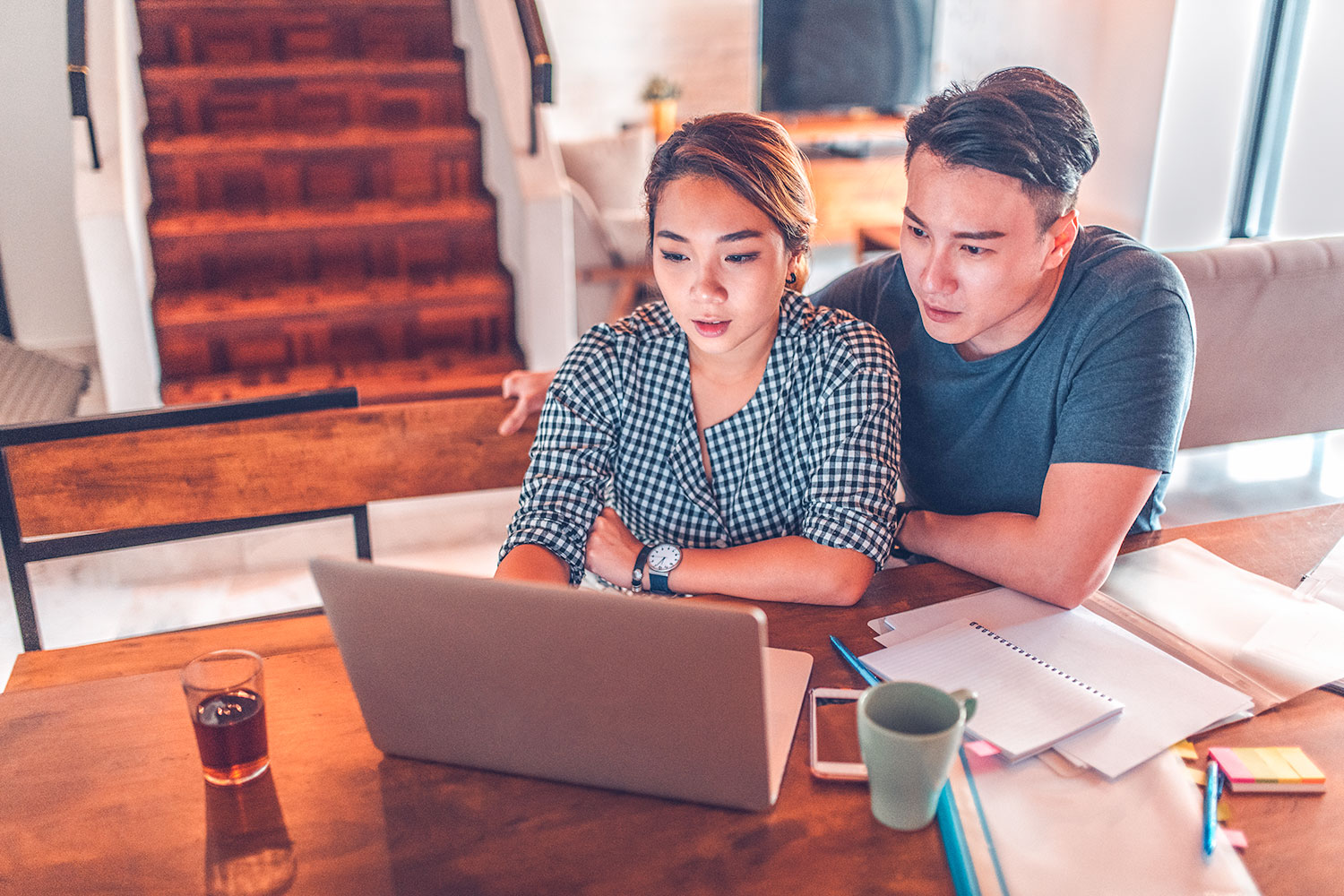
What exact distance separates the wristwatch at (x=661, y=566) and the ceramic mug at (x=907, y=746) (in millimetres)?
459

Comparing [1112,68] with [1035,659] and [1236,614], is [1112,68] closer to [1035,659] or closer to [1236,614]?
[1236,614]

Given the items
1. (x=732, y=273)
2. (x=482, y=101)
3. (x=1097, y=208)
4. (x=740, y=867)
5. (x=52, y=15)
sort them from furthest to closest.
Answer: (x=1097, y=208)
(x=52, y=15)
(x=482, y=101)
(x=732, y=273)
(x=740, y=867)

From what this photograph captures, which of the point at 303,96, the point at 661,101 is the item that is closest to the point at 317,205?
the point at 303,96

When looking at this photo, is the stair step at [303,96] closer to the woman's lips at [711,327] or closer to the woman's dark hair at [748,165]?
the woman's dark hair at [748,165]

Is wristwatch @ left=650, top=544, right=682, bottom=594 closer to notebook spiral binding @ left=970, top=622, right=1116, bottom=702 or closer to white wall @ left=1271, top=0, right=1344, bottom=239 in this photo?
notebook spiral binding @ left=970, top=622, right=1116, bottom=702

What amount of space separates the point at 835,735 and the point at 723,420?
56 centimetres

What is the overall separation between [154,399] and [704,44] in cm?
358

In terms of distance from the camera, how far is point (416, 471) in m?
1.51

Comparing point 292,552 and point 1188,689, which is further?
point 292,552

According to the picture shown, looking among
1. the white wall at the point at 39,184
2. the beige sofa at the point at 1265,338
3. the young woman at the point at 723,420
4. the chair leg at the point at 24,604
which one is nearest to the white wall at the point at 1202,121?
the beige sofa at the point at 1265,338

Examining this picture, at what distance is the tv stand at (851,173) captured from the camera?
5.20m

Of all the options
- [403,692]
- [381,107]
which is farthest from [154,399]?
[403,692]

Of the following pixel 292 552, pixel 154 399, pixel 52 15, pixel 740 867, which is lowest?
pixel 292 552

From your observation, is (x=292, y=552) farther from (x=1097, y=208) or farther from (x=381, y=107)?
(x=1097, y=208)
